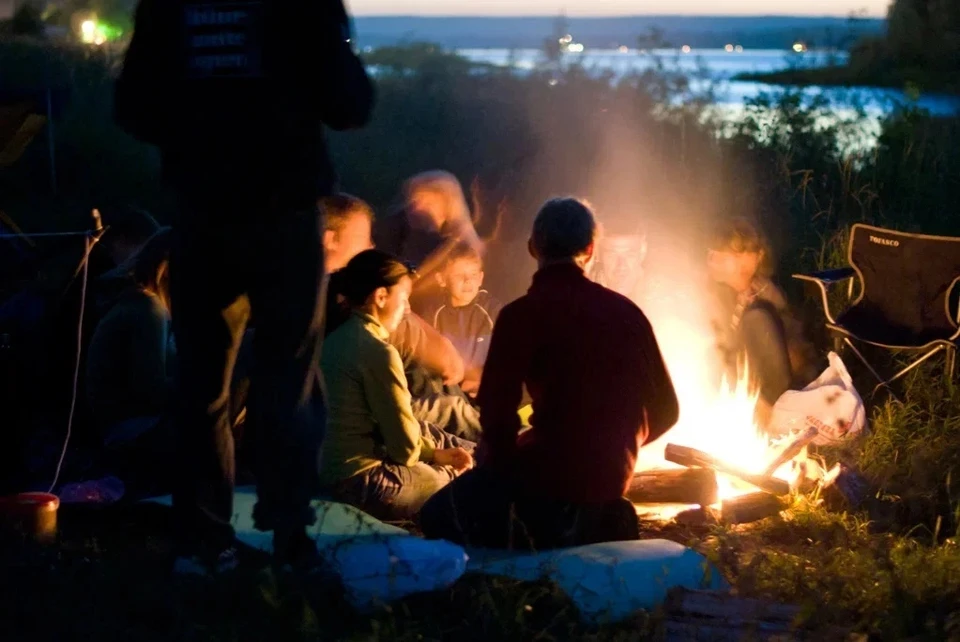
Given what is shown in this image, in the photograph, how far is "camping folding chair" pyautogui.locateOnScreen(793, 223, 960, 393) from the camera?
629cm

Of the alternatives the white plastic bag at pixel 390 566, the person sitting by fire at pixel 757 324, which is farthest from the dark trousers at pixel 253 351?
the person sitting by fire at pixel 757 324

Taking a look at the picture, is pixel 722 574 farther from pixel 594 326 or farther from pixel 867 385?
pixel 867 385

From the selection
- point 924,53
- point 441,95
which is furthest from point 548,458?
point 924,53

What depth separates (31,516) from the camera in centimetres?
375

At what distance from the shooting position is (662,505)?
482cm

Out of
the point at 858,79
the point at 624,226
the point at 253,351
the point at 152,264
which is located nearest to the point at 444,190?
the point at 624,226

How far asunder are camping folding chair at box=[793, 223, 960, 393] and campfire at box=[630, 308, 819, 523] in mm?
867

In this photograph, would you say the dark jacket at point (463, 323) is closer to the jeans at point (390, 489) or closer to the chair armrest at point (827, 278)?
the jeans at point (390, 489)

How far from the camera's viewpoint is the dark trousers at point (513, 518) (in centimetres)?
383

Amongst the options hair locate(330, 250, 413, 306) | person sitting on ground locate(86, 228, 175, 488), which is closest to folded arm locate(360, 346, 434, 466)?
hair locate(330, 250, 413, 306)

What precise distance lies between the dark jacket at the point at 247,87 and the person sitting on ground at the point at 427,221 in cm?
323

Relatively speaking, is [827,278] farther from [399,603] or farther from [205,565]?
[205,565]

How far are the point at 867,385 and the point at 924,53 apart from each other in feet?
61.7

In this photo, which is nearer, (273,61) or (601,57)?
(273,61)
